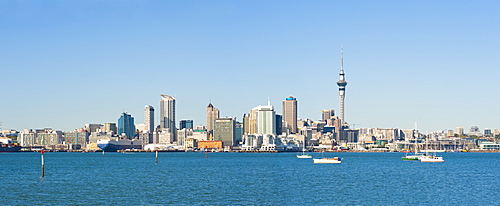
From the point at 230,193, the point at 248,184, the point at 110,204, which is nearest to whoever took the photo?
the point at 110,204

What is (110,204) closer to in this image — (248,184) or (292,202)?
(292,202)

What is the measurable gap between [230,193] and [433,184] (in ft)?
77.0

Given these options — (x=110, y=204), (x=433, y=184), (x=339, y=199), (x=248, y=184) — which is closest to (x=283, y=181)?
(x=248, y=184)

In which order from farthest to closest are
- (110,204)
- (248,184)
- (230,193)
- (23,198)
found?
1. (248,184)
2. (230,193)
3. (23,198)
4. (110,204)

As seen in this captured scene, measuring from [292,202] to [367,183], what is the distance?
70.8 ft

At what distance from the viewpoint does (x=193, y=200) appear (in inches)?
2245

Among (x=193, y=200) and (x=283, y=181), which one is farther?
(x=283, y=181)

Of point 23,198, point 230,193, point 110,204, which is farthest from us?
point 230,193

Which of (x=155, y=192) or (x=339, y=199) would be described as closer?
(x=339, y=199)

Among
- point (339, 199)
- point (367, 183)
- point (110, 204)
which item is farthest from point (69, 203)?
point (367, 183)

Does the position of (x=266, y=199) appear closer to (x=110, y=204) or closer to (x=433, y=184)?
(x=110, y=204)

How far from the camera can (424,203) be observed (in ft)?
182

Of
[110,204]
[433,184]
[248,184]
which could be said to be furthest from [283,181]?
[110,204]

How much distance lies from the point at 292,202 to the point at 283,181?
22738 millimetres
